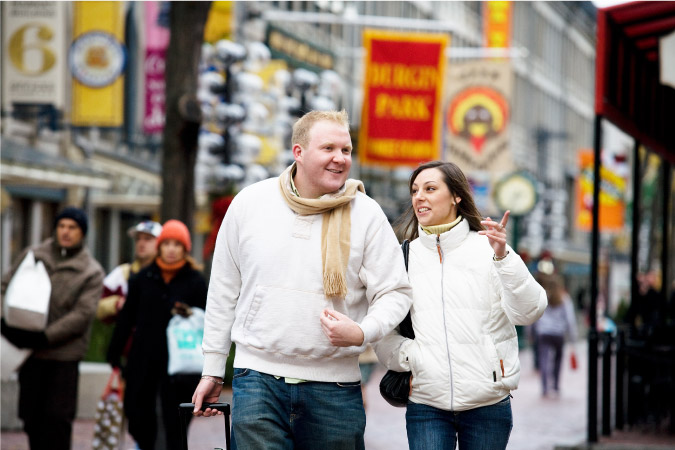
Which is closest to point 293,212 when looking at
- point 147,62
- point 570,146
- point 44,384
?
point 44,384

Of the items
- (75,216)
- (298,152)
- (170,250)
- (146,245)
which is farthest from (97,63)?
(298,152)

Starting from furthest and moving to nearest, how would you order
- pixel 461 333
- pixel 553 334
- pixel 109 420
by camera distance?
1. pixel 553 334
2. pixel 109 420
3. pixel 461 333

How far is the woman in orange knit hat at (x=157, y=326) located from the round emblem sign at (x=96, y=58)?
13.0m

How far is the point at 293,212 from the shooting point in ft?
16.4

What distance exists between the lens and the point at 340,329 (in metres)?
4.70

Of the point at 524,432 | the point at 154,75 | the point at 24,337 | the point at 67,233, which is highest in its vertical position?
the point at 154,75

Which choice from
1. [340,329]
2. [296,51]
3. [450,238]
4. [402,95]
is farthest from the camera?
[296,51]

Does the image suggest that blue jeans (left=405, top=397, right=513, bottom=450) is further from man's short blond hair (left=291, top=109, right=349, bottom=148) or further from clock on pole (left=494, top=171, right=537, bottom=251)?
clock on pole (left=494, top=171, right=537, bottom=251)

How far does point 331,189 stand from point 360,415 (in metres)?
0.85

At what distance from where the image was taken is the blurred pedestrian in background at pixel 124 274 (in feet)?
31.8

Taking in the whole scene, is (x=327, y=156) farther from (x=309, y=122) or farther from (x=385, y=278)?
(x=385, y=278)

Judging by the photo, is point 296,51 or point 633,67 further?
point 296,51

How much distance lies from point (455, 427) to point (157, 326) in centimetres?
352

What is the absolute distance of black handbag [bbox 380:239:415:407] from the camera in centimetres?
523
